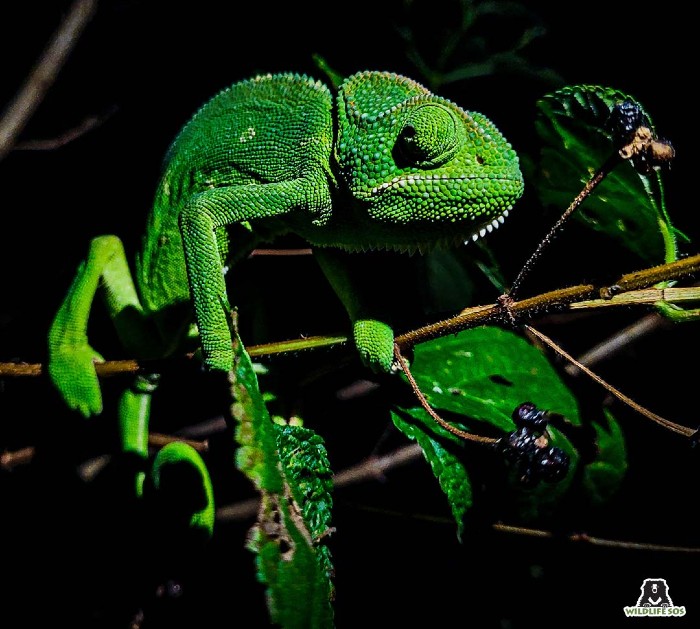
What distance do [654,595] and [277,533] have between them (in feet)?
4.30

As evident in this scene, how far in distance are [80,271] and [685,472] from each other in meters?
1.55

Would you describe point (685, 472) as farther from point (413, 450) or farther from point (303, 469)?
point (303, 469)

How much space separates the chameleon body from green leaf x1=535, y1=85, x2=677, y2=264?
8cm

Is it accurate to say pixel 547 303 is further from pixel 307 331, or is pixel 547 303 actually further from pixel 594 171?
pixel 307 331

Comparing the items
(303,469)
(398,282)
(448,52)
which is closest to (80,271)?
(398,282)

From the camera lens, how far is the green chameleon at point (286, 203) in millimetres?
1118

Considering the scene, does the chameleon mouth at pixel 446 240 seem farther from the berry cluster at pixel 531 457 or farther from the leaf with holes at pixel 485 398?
the berry cluster at pixel 531 457

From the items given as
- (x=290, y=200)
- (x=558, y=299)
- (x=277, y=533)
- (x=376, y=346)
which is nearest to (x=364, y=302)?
(x=376, y=346)

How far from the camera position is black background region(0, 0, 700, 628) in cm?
156

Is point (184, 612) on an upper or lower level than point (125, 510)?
lower

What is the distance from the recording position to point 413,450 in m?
1.64

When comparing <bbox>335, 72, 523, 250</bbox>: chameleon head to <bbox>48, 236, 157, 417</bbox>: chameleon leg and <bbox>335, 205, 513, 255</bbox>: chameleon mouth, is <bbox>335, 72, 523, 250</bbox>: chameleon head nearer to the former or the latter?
<bbox>335, 205, 513, 255</bbox>: chameleon mouth

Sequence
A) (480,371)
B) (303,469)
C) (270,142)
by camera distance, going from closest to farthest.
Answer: (303,469)
(480,371)
(270,142)

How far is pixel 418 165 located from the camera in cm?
114
